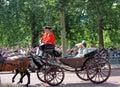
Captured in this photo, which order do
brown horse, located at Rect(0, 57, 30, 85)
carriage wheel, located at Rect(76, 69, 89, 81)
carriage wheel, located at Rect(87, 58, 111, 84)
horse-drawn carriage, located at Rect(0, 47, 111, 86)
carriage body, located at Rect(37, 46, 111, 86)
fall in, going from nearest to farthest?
1. brown horse, located at Rect(0, 57, 30, 85)
2. horse-drawn carriage, located at Rect(0, 47, 111, 86)
3. carriage body, located at Rect(37, 46, 111, 86)
4. carriage wheel, located at Rect(87, 58, 111, 84)
5. carriage wheel, located at Rect(76, 69, 89, 81)

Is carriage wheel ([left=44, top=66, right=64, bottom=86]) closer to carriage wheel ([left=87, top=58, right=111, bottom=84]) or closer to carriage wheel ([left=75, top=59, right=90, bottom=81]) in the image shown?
carriage wheel ([left=75, top=59, right=90, bottom=81])

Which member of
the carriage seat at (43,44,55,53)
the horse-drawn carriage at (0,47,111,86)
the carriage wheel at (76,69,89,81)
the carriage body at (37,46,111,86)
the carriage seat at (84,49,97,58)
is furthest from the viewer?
the carriage wheel at (76,69,89,81)

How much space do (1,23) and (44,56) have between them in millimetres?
24192

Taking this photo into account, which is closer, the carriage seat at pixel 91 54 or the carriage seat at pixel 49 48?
the carriage seat at pixel 49 48

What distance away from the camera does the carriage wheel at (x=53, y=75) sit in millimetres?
11957

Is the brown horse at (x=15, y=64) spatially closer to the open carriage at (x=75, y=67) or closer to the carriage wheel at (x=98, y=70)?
the open carriage at (x=75, y=67)

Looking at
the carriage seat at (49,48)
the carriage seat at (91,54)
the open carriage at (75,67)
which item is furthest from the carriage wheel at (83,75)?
the carriage seat at (49,48)

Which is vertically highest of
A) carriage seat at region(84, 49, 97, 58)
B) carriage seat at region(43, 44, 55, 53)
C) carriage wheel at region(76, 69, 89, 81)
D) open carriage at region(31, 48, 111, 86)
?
carriage seat at region(43, 44, 55, 53)

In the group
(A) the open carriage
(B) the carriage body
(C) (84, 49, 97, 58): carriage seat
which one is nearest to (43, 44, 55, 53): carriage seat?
(A) the open carriage

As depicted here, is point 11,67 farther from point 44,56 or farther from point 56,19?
point 56,19

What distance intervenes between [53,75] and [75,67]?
99 cm

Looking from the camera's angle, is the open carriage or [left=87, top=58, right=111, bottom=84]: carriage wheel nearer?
the open carriage

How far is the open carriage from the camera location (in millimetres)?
12047

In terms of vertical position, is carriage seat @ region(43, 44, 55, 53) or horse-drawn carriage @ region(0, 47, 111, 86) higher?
carriage seat @ region(43, 44, 55, 53)
